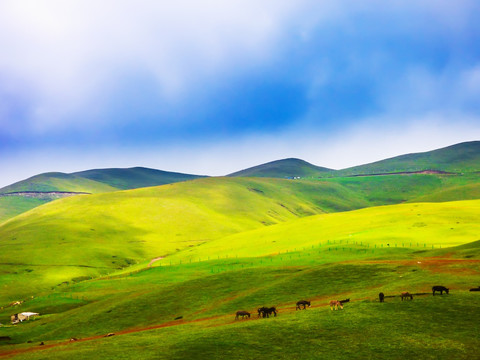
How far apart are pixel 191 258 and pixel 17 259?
259 feet

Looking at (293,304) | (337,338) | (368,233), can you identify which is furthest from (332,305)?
(368,233)

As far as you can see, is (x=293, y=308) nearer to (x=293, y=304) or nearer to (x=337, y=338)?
(x=293, y=304)

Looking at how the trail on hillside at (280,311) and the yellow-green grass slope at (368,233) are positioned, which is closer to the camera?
the trail on hillside at (280,311)

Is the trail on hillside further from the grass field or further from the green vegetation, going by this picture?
the grass field

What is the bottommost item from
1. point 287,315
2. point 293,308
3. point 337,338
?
point 293,308

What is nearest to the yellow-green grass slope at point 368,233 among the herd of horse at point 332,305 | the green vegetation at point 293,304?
the green vegetation at point 293,304

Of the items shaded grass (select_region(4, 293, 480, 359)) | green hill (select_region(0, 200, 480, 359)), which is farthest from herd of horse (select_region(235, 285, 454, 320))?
shaded grass (select_region(4, 293, 480, 359))

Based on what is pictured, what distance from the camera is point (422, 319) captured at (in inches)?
1593

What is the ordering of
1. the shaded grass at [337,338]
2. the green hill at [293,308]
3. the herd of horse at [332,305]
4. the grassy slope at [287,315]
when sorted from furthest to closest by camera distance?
the herd of horse at [332,305]
the green hill at [293,308]
the grassy slope at [287,315]
the shaded grass at [337,338]

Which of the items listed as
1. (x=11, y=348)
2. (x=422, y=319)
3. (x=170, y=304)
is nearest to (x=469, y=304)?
(x=422, y=319)

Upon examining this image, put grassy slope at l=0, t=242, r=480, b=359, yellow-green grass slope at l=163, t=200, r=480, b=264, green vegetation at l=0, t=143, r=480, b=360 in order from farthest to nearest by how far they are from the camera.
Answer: yellow-green grass slope at l=163, t=200, r=480, b=264, green vegetation at l=0, t=143, r=480, b=360, grassy slope at l=0, t=242, r=480, b=359

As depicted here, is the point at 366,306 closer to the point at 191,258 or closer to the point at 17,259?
the point at 191,258

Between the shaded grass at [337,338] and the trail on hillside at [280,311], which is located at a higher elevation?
the shaded grass at [337,338]

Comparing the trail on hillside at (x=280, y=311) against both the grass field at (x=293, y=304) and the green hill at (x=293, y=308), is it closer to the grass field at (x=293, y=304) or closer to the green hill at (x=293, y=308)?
the green hill at (x=293, y=308)
